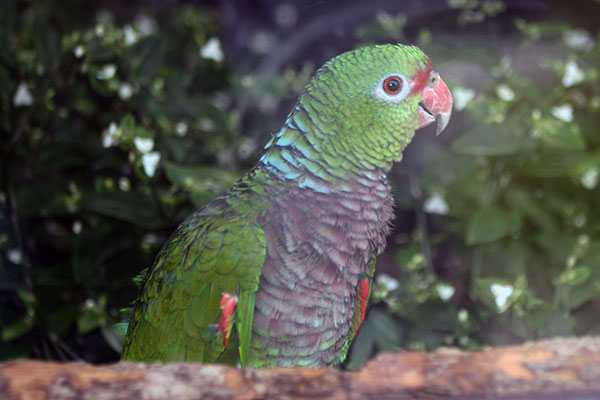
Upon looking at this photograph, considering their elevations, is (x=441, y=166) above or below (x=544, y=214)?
above

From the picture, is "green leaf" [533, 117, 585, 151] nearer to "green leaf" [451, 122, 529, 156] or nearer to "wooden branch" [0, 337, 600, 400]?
"green leaf" [451, 122, 529, 156]

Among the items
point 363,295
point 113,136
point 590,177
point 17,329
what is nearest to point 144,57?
point 113,136

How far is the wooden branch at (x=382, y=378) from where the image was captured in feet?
1.69

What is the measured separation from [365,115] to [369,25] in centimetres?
48

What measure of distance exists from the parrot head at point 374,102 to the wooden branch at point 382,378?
9.9 inches

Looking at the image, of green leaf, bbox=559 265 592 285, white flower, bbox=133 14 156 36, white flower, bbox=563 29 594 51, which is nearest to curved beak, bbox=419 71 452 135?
green leaf, bbox=559 265 592 285

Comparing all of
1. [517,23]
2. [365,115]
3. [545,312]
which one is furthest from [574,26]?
[365,115]

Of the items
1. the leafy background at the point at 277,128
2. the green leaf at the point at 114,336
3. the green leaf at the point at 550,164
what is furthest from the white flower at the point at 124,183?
the green leaf at the point at 550,164

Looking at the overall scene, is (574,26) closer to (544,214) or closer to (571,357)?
(544,214)

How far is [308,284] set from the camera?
61 centimetres

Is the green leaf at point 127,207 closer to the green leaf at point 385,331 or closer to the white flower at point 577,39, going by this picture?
the green leaf at point 385,331

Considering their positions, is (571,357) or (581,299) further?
(581,299)

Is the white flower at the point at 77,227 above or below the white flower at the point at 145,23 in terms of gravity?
below

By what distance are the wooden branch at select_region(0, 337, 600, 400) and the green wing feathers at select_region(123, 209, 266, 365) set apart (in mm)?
65
